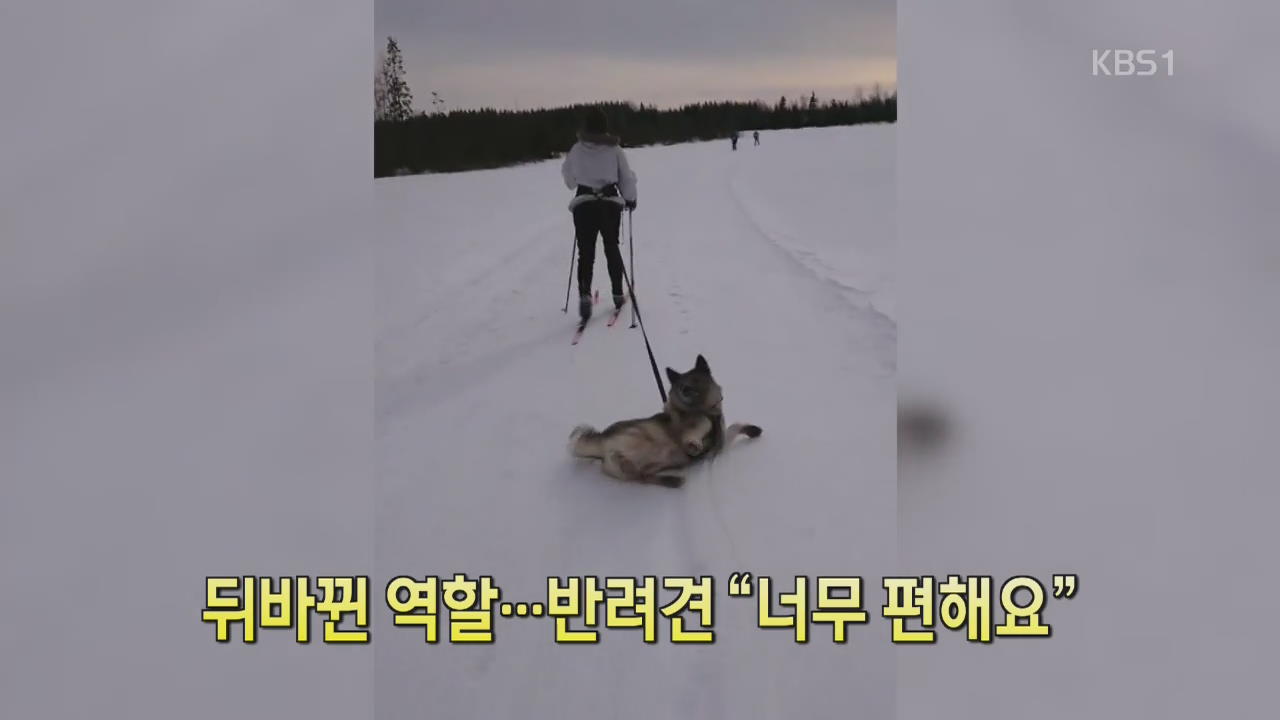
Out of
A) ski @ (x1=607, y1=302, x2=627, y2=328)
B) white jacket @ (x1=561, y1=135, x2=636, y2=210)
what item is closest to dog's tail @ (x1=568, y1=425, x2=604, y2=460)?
ski @ (x1=607, y1=302, x2=627, y2=328)

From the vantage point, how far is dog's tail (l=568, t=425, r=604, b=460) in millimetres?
2594

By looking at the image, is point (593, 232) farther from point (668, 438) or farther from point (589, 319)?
point (668, 438)

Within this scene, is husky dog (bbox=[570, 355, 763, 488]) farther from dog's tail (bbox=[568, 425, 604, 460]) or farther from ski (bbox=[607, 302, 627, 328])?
ski (bbox=[607, 302, 627, 328])

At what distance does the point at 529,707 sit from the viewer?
174cm

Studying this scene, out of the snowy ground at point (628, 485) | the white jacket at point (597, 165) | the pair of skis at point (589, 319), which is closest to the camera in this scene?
the snowy ground at point (628, 485)

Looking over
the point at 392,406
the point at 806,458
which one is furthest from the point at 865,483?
the point at 392,406

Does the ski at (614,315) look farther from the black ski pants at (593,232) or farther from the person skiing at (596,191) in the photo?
the black ski pants at (593,232)

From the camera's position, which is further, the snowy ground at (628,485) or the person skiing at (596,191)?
the person skiing at (596,191)

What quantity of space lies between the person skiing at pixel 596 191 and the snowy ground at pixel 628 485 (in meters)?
0.38

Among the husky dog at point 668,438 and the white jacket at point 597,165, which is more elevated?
the white jacket at point 597,165

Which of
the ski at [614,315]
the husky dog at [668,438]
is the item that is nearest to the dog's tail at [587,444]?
the husky dog at [668,438]

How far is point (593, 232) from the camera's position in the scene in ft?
14.9

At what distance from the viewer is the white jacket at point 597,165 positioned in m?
4.36

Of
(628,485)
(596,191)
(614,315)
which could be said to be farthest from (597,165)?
(628,485)
